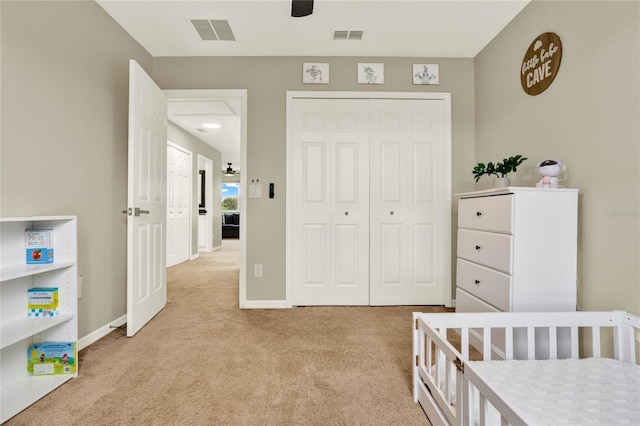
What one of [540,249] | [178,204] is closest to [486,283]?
[540,249]

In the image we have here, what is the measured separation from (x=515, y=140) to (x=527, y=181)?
37 centimetres

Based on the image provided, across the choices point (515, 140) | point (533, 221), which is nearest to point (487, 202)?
point (533, 221)

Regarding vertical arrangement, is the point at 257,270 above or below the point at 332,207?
below

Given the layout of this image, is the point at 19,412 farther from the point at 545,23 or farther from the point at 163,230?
the point at 545,23

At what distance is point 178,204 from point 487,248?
527 cm

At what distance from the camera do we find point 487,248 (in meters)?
1.88

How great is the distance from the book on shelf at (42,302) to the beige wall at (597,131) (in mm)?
3011

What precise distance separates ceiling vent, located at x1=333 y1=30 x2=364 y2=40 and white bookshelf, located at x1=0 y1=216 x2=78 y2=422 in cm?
237

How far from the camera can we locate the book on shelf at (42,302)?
165 cm


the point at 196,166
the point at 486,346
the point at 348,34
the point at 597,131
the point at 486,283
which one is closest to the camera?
the point at 486,346

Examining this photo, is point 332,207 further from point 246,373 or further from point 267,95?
point 246,373

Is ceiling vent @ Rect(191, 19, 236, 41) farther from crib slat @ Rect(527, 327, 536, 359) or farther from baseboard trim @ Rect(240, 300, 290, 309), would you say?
crib slat @ Rect(527, 327, 536, 359)

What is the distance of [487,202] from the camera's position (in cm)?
189

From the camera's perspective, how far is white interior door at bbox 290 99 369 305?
292cm
